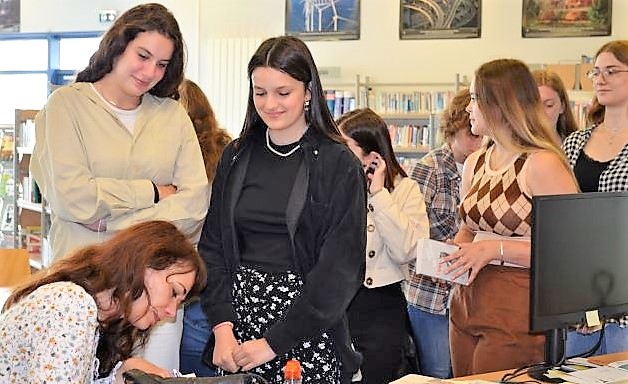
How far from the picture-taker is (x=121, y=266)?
1833mm

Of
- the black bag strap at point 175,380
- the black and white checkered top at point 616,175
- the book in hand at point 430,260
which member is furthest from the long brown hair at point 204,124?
the black bag strap at point 175,380

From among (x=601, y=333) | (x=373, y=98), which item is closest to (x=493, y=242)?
(x=601, y=333)

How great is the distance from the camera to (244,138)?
2.31 meters

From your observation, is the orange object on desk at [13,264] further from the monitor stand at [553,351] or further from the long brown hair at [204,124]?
the monitor stand at [553,351]

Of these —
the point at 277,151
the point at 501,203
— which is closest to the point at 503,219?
Result: the point at 501,203

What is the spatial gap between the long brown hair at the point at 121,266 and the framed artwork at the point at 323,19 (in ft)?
23.3

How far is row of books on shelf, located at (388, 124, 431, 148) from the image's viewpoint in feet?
26.6

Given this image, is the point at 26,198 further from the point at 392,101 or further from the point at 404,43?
the point at 404,43

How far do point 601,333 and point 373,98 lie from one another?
6.07 meters

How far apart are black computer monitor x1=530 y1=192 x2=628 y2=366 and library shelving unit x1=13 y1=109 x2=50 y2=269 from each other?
6222 millimetres

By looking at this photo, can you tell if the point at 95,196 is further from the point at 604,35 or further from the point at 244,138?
the point at 604,35

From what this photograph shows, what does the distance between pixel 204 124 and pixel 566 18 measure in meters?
5.87

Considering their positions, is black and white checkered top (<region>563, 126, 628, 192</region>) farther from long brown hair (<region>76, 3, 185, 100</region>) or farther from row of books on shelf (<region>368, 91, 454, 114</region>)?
row of books on shelf (<region>368, 91, 454, 114</region>)

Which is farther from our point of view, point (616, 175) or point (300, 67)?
point (616, 175)
